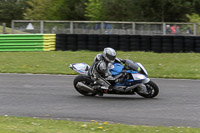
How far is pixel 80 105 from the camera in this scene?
873 centimetres

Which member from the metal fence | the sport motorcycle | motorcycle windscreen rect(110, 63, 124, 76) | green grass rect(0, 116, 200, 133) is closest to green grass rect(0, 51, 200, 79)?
the metal fence

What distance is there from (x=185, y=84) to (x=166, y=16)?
31.5 m

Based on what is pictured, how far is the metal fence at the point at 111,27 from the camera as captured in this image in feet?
67.2

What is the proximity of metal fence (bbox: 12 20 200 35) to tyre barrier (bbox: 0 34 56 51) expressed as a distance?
2544mm

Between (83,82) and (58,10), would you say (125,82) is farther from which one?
(58,10)

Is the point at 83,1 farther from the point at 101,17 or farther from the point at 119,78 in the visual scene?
the point at 119,78

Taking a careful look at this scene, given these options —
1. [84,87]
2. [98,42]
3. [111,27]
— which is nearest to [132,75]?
[84,87]

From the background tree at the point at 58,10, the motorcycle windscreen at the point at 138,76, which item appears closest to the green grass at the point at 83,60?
the motorcycle windscreen at the point at 138,76

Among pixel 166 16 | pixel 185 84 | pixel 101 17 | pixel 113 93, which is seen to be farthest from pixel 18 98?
pixel 101 17

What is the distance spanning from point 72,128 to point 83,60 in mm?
10463

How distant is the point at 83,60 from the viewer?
Answer: 16.9 m

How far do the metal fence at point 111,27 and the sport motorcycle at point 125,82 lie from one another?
11.8m

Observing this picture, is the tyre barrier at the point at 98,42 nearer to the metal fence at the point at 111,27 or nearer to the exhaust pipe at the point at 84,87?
the metal fence at the point at 111,27

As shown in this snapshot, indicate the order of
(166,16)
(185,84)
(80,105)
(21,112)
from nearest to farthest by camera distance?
1. (21,112)
2. (80,105)
3. (185,84)
4. (166,16)
